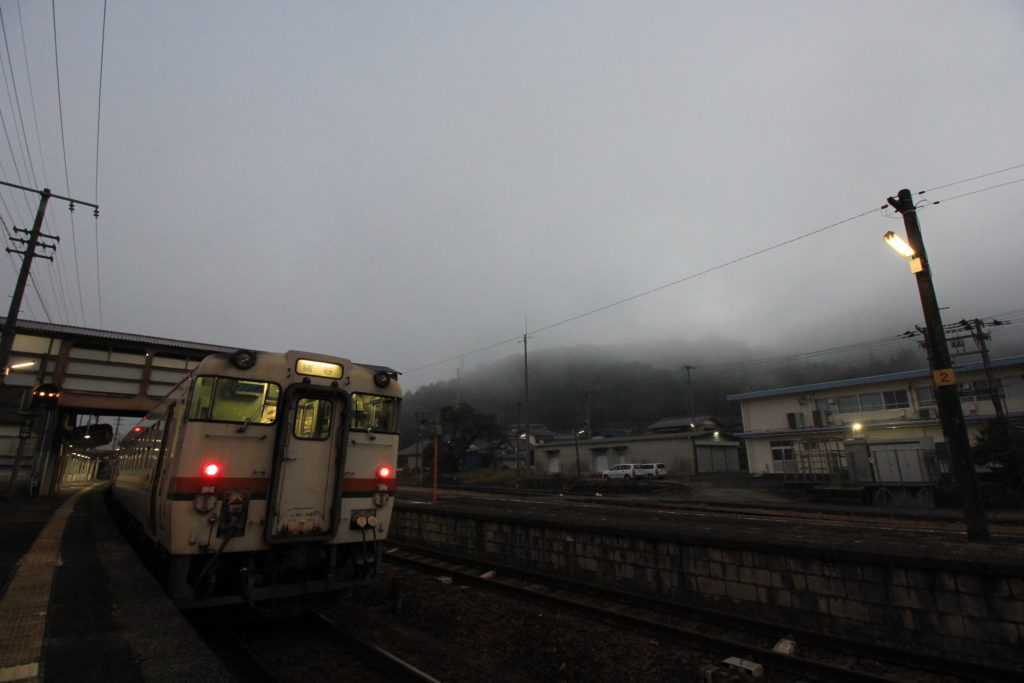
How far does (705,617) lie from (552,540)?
3.80 meters

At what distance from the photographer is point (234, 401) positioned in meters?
6.20

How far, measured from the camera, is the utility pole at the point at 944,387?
28.6ft

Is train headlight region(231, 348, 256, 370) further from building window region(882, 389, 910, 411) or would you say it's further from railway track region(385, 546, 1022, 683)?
building window region(882, 389, 910, 411)

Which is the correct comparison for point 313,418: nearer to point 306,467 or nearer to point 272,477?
point 306,467

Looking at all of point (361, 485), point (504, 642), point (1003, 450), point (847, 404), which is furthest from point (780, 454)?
point (361, 485)

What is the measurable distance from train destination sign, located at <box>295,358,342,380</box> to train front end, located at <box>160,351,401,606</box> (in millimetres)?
14

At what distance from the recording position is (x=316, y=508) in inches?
258

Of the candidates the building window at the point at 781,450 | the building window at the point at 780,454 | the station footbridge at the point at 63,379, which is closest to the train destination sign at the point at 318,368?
the station footbridge at the point at 63,379

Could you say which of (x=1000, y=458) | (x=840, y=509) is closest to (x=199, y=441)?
(x=840, y=509)

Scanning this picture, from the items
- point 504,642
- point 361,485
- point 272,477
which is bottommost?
point 504,642

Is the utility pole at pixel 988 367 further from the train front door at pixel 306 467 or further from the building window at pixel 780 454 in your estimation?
the train front door at pixel 306 467

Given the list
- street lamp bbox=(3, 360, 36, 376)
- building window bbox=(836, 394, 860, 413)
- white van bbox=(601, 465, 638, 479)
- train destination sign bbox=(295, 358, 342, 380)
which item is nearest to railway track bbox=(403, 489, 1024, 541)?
train destination sign bbox=(295, 358, 342, 380)

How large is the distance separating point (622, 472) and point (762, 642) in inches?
1339

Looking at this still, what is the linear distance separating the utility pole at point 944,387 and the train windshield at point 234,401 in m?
11.4
